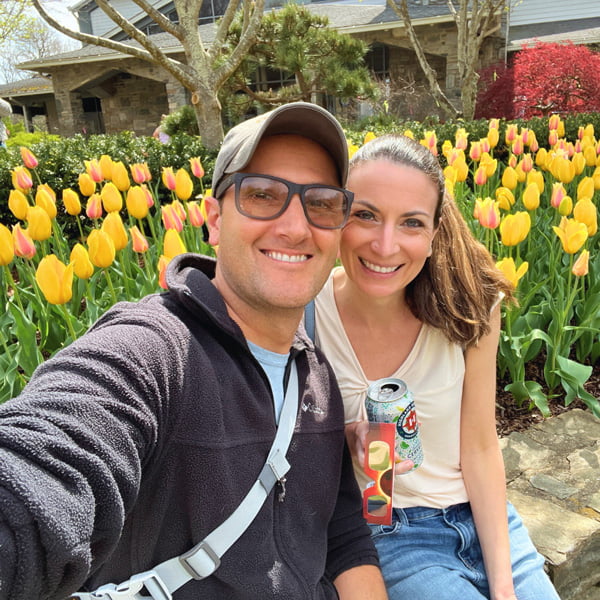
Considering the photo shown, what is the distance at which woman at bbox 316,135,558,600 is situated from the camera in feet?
5.55

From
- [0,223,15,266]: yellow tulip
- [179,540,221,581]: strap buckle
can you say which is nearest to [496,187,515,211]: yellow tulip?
[0,223,15,266]: yellow tulip

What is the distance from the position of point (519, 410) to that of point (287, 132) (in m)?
2.15

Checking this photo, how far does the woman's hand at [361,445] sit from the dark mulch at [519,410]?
4.63 ft

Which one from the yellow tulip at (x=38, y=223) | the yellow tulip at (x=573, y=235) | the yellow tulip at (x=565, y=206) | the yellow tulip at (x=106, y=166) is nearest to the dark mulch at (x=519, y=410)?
the yellow tulip at (x=573, y=235)

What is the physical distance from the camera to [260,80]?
20.0 meters

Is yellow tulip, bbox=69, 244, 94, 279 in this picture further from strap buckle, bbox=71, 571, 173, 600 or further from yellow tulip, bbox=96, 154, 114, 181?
strap buckle, bbox=71, 571, 173, 600

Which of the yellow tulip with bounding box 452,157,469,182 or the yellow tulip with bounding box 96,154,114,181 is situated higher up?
the yellow tulip with bounding box 96,154,114,181

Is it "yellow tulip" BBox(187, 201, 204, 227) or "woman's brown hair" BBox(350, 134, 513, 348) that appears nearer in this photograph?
"woman's brown hair" BBox(350, 134, 513, 348)

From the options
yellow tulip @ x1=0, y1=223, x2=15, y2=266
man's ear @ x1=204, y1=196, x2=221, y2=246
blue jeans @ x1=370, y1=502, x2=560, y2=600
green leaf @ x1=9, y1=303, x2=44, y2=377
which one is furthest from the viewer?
yellow tulip @ x1=0, y1=223, x2=15, y2=266

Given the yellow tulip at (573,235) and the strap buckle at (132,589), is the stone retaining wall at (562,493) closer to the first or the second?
the yellow tulip at (573,235)

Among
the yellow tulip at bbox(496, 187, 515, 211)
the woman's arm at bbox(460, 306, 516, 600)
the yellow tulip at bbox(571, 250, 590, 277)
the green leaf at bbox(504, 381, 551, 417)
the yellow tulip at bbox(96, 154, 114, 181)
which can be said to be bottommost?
the green leaf at bbox(504, 381, 551, 417)

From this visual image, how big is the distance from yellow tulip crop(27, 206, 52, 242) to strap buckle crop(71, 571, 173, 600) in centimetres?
209

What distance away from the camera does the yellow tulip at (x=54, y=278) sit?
2070mm

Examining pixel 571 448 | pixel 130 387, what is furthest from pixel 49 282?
pixel 571 448
